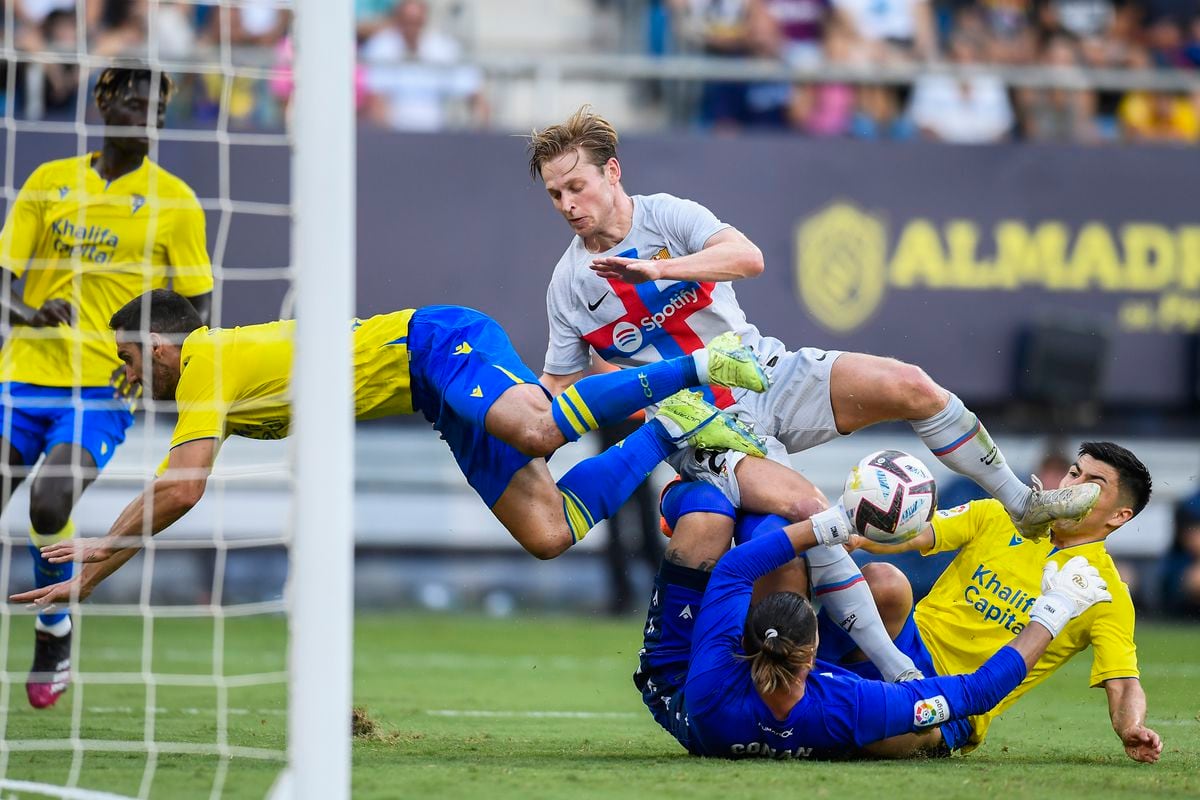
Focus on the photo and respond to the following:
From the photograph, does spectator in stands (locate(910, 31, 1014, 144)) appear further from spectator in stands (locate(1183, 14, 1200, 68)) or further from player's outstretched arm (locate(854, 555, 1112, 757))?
player's outstretched arm (locate(854, 555, 1112, 757))

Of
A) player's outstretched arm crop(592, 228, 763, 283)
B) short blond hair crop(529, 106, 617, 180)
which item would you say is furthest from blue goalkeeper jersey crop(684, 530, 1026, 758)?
short blond hair crop(529, 106, 617, 180)

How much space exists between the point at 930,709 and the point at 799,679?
1.54 feet

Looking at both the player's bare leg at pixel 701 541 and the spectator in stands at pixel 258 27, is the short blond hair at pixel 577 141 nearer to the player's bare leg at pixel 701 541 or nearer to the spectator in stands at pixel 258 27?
the player's bare leg at pixel 701 541

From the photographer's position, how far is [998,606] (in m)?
5.80

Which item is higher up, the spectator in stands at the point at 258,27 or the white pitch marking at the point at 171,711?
the spectator in stands at the point at 258,27

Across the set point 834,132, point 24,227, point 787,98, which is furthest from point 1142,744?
point 787,98

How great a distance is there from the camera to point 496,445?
601 centimetres

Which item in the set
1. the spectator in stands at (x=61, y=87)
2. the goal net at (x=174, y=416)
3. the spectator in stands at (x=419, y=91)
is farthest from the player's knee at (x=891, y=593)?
the spectator in stands at (x=61, y=87)

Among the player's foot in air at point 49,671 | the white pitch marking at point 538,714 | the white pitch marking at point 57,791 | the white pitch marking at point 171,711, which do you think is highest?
the white pitch marking at point 57,791

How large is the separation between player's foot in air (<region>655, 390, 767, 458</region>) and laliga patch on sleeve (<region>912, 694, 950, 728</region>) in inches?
47.9

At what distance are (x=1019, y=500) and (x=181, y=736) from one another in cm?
351

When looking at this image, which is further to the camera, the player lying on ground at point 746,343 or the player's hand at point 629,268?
the player lying on ground at point 746,343

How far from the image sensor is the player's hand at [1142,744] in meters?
5.32

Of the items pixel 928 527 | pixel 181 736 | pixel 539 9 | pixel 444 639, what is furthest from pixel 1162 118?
pixel 181 736
